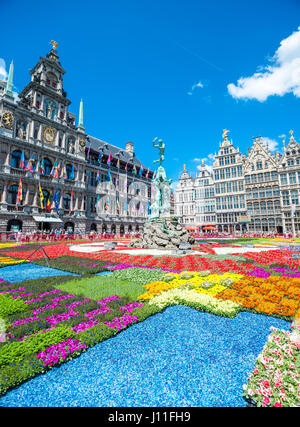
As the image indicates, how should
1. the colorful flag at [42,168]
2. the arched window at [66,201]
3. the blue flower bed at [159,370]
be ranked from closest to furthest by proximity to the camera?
the blue flower bed at [159,370] → the colorful flag at [42,168] → the arched window at [66,201]

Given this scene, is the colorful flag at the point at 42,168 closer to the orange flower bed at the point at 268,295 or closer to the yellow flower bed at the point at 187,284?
the yellow flower bed at the point at 187,284

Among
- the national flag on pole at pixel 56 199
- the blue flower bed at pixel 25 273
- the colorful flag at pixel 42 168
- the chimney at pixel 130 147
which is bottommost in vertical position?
the blue flower bed at pixel 25 273

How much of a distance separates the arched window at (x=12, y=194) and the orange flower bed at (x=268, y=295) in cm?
3686

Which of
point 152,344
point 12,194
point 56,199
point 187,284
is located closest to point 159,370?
point 152,344

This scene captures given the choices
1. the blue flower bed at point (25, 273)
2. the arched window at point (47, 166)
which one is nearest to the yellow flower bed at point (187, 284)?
the blue flower bed at point (25, 273)

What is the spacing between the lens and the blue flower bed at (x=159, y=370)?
2875 millimetres

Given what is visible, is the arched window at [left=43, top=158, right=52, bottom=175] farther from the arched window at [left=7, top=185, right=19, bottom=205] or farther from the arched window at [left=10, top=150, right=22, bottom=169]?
the arched window at [left=7, top=185, right=19, bottom=205]

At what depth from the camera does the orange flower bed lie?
5.68 metres

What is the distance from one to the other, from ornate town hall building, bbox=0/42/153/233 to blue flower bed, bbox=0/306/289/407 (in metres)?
34.9

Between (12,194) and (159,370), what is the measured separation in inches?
1516

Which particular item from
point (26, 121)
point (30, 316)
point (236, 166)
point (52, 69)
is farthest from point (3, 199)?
point (236, 166)

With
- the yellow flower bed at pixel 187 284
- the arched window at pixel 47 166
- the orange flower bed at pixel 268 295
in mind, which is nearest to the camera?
the orange flower bed at pixel 268 295

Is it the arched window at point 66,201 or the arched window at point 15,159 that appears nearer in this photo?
the arched window at point 15,159
